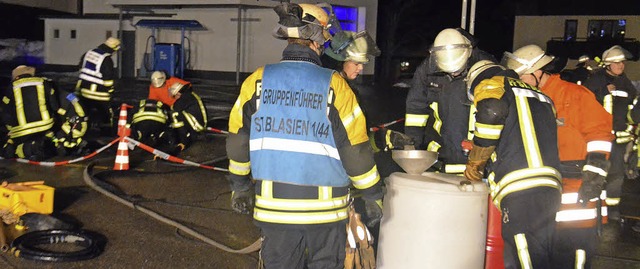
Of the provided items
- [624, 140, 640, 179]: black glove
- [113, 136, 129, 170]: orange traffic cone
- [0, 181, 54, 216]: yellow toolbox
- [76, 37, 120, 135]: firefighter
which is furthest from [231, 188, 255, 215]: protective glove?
[76, 37, 120, 135]: firefighter

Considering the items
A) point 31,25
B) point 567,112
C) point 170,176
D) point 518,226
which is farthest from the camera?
point 31,25

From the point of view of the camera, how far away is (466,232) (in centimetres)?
459

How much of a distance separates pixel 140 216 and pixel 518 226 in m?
4.05

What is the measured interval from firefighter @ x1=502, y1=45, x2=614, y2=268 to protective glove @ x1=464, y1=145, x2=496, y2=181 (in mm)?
632

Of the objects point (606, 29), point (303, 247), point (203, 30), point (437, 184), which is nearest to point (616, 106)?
point (437, 184)

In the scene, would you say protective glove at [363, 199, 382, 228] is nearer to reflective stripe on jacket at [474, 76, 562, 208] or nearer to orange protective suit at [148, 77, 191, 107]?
reflective stripe on jacket at [474, 76, 562, 208]

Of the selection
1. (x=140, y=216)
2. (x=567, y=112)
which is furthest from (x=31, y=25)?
(x=567, y=112)

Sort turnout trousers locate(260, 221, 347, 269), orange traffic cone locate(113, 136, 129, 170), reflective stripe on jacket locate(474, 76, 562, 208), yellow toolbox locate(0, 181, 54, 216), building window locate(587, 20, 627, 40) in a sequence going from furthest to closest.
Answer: building window locate(587, 20, 627, 40) → orange traffic cone locate(113, 136, 129, 170) → yellow toolbox locate(0, 181, 54, 216) → reflective stripe on jacket locate(474, 76, 562, 208) → turnout trousers locate(260, 221, 347, 269)

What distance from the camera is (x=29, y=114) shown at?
10445 millimetres

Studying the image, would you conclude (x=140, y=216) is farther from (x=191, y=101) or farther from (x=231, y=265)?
(x=191, y=101)

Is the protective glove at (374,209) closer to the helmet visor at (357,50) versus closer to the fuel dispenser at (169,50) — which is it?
the helmet visor at (357,50)

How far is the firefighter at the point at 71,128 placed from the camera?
10.9 meters

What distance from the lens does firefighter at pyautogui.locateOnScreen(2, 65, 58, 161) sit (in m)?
10.3

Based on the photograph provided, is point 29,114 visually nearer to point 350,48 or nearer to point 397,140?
point 350,48
